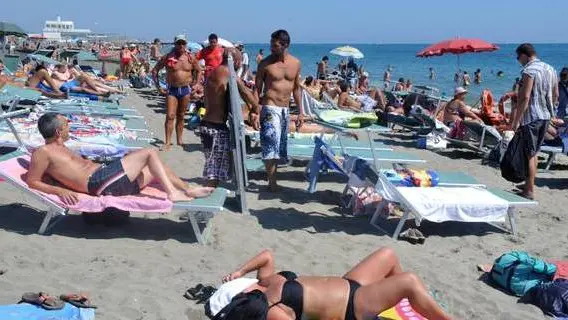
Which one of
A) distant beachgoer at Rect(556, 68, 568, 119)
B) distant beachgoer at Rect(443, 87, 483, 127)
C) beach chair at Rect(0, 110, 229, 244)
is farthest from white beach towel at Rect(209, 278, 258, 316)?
distant beachgoer at Rect(443, 87, 483, 127)

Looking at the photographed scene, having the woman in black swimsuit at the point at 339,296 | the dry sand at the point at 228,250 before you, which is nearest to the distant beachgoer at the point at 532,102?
the dry sand at the point at 228,250

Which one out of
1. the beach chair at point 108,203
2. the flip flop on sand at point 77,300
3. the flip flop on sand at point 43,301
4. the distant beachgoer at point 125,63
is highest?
the beach chair at point 108,203

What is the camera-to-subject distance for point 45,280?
3889 millimetres

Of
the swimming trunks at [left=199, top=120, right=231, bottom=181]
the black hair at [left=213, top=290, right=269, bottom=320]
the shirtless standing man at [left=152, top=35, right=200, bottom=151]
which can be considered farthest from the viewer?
the shirtless standing man at [left=152, top=35, right=200, bottom=151]

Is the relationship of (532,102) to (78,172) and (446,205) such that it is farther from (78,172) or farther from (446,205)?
(78,172)

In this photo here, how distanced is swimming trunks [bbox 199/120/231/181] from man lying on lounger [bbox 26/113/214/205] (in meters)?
0.98

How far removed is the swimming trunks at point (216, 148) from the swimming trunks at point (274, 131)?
1.59 feet

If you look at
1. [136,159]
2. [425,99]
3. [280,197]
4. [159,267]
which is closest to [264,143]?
[280,197]

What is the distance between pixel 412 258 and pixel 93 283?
241 cm

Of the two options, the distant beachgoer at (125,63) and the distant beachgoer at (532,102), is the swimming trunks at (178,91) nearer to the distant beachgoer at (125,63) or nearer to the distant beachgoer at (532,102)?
the distant beachgoer at (532,102)

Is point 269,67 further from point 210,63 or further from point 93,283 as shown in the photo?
point 210,63

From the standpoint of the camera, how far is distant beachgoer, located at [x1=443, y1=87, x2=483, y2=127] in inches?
424

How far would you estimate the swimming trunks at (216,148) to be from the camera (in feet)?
19.4

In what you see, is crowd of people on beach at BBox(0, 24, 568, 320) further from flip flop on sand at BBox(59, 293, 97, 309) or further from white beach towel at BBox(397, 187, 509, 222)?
white beach towel at BBox(397, 187, 509, 222)
